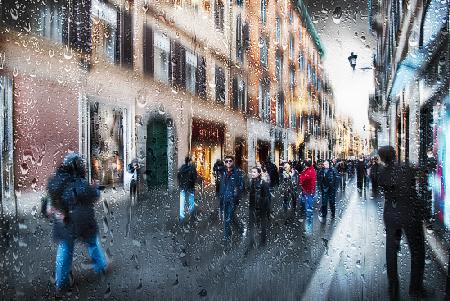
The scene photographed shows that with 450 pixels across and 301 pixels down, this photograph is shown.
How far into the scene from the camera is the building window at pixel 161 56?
0.93m

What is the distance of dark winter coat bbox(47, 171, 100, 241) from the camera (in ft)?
2.91

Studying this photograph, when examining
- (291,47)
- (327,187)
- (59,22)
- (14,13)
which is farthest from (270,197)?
(14,13)

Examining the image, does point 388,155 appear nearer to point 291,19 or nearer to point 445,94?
point 445,94

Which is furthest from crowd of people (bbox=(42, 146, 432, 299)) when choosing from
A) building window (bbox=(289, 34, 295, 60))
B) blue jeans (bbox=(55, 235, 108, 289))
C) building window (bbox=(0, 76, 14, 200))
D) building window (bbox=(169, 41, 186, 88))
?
building window (bbox=(289, 34, 295, 60))

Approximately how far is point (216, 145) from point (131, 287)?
0.50 m

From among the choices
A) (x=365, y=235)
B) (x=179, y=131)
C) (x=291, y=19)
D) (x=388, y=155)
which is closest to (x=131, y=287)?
(x=179, y=131)

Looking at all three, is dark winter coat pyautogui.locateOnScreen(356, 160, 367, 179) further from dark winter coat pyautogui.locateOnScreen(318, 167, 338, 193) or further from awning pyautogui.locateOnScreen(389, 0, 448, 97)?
awning pyautogui.locateOnScreen(389, 0, 448, 97)

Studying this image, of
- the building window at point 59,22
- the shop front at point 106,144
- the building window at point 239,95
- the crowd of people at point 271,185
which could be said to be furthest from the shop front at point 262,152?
the building window at point 59,22

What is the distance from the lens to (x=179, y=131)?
2.95 ft

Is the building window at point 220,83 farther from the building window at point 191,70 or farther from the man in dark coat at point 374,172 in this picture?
the man in dark coat at point 374,172

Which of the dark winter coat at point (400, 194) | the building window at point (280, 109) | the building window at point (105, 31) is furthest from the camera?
the building window at point (280, 109)

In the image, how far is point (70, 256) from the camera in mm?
970

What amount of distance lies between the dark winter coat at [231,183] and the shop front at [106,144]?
0.24m

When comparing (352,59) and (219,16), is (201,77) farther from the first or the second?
Result: (352,59)
